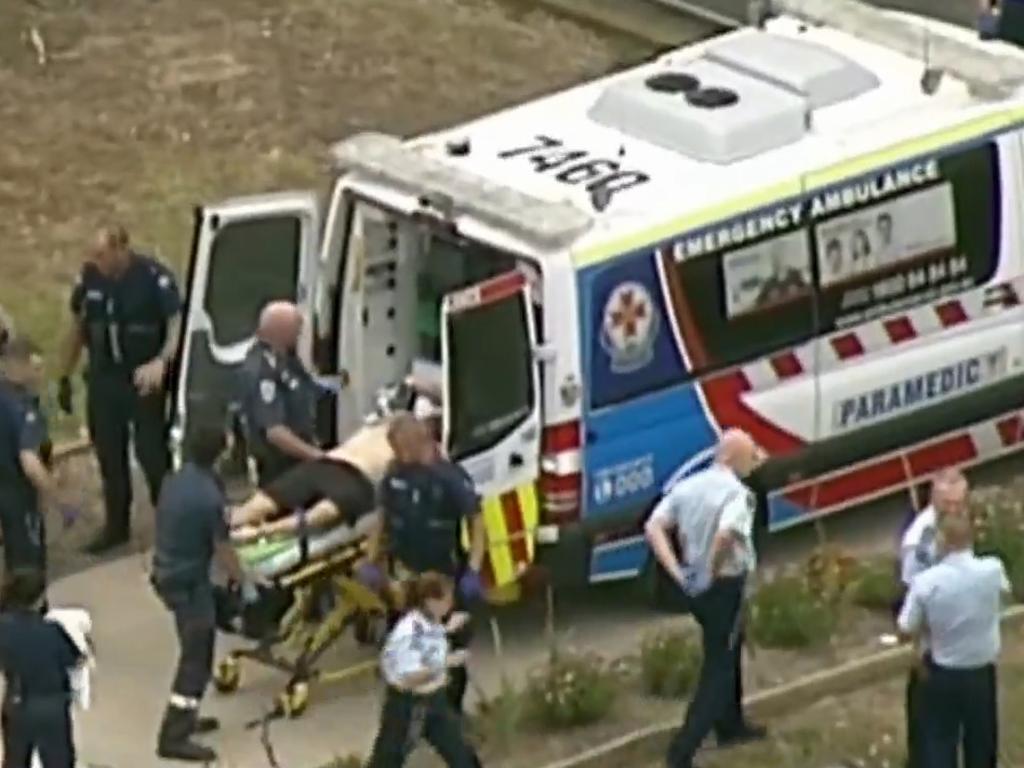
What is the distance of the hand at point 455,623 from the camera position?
11961mm

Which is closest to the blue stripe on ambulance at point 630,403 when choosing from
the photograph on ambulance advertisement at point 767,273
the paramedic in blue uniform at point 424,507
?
the photograph on ambulance advertisement at point 767,273

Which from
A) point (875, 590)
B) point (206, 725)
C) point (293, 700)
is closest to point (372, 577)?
point (293, 700)

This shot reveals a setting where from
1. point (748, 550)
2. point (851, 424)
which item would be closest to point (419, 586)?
point (748, 550)

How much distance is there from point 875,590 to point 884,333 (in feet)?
3.80

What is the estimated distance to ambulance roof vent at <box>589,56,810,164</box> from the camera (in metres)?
14.3

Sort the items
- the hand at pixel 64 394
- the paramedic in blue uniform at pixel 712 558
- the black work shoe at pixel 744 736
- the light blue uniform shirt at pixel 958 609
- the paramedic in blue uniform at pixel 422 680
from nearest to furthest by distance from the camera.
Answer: the light blue uniform shirt at pixel 958 609
the paramedic in blue uniform at pixel 422 680
the paramedic in blue uniform at pixel 712 558
the black work shoe at pixel 744 736
the hand at pixel 64 394

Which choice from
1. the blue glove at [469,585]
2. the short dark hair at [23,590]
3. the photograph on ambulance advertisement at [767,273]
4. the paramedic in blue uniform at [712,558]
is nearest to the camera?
the short dark hair at [23,590]

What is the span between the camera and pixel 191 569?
12.7m

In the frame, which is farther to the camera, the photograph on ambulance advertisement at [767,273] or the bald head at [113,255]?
the bald head at [113,255]

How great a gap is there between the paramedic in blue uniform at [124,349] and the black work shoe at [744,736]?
291 cm

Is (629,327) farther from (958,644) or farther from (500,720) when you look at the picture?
(958,644)

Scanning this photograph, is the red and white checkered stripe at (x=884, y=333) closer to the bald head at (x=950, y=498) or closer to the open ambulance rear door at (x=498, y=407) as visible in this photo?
the open ambulance rear door at (x=498, y=407)

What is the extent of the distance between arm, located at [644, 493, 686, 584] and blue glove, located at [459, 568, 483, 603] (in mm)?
820

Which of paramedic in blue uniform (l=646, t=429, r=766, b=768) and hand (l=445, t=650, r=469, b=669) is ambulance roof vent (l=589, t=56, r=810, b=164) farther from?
hand (l=445, t=650, r=469, b=669)
